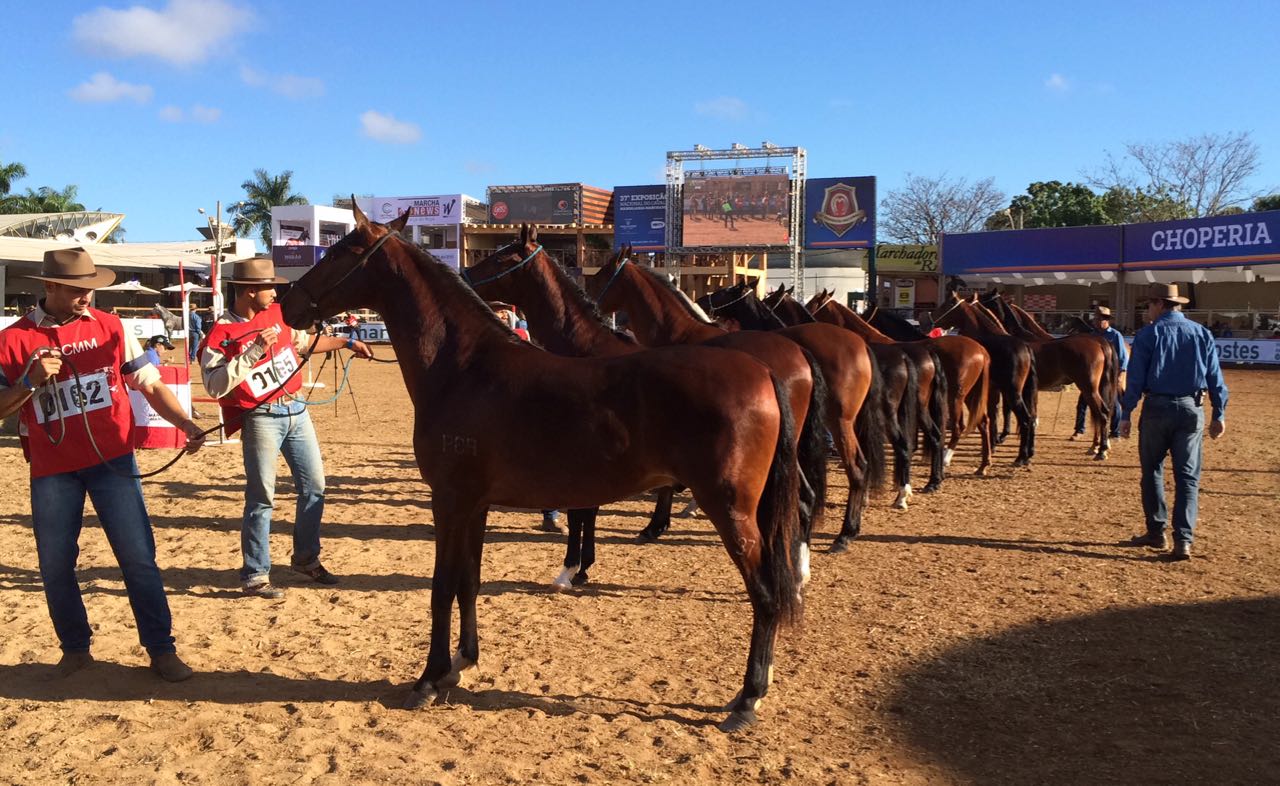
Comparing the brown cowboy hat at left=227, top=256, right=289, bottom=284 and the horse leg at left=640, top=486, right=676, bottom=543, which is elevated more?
the brown cowboy hat at left=227, top=256, right=289, bottom=284

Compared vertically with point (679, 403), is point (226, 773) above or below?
below

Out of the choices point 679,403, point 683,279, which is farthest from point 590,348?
point 683,279

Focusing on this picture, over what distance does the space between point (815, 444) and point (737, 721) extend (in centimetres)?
182

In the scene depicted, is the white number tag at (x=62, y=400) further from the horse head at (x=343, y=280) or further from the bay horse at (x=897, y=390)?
the bay horse at (x=897, y=390)

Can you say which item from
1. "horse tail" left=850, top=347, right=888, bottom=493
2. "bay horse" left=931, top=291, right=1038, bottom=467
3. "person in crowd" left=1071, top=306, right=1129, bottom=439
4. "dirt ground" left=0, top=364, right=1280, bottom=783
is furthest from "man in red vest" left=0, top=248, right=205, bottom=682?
"person in crowd" left=1071, top=306, right=1129, bottom=439

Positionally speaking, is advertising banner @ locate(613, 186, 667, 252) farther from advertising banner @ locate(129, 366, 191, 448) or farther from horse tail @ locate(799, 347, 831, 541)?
horse tail @ locate(799, 347, 831, 541)

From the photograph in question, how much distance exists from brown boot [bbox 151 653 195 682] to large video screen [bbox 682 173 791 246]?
3691cm

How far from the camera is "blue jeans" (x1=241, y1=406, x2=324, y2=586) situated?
224 inches

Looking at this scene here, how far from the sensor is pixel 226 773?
140 inches

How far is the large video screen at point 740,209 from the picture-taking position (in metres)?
39.7

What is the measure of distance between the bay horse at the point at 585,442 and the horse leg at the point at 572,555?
1575 millimetres

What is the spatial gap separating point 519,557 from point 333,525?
209cm

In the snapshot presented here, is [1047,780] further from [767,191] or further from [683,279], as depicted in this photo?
[683,279]

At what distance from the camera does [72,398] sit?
4.24 metres
